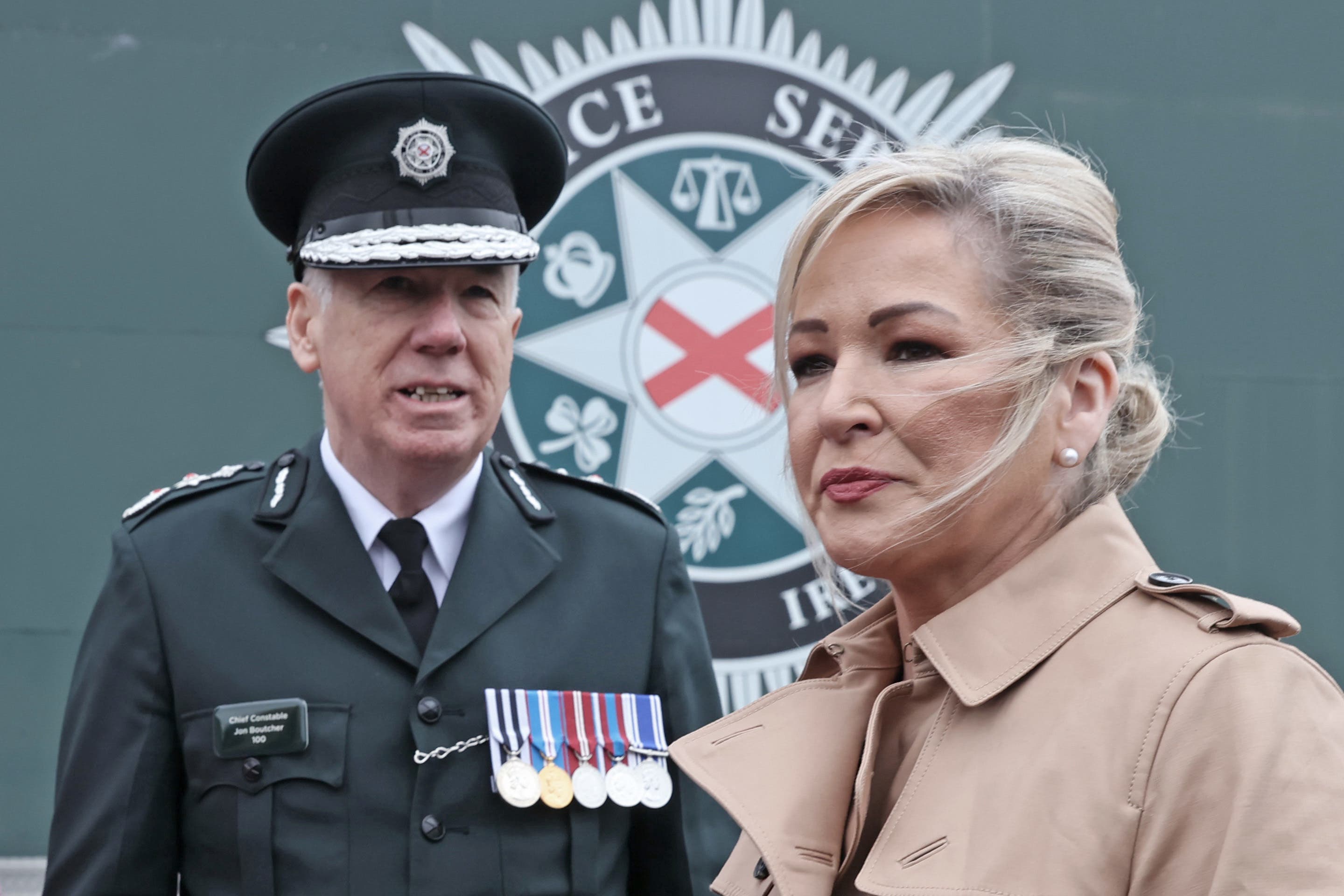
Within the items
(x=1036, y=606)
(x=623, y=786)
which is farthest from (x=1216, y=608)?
(x=623, y=786)

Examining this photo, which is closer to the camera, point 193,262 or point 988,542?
point 988,542

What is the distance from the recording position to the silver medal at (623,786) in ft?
5.94

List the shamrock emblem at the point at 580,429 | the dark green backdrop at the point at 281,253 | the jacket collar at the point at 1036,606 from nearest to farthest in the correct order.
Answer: the jacket collar at the point at 1036,606 → the dark green backdrop at the point at 281,253 → the shamrock emblem at the point at 580,429

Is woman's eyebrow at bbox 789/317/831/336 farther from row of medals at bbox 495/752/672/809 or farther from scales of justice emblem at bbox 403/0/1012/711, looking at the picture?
scales of justice emblem at bbox 403/0/1012/711

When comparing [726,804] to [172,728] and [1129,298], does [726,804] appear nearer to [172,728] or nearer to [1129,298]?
[1129,298]

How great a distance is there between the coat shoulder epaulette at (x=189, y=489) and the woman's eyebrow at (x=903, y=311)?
1085 mm

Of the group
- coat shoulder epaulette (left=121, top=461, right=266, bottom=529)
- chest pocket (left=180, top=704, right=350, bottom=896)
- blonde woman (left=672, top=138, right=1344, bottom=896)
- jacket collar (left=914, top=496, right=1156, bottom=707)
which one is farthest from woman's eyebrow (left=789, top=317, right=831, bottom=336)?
coat shoulder epaulette (left=121, top=461, right=266, bottom=529)

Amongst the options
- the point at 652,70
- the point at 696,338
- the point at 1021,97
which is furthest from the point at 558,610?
the point at 1021,97

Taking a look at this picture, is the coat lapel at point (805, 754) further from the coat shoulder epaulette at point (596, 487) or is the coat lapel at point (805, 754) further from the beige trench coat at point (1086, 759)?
the coat shoulder epaulette at point (596, 487)

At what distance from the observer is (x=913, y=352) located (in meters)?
1.22

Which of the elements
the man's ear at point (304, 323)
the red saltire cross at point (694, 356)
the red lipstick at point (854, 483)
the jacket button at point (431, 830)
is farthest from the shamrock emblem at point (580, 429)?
the red lipstick at point (854, 483)

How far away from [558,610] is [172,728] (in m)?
0.52

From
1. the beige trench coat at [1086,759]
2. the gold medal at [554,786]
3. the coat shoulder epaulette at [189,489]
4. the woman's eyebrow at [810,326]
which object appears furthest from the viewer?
the coat shoulder epaulette at [189,489]

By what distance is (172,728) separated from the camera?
1.72 meters
